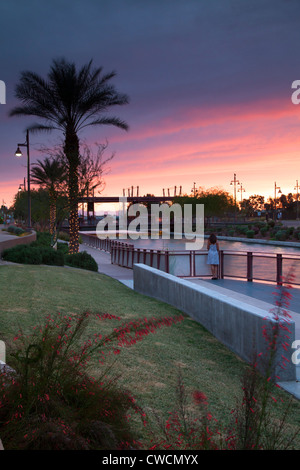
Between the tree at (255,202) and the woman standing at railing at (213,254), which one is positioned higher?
the tree at (255,202)

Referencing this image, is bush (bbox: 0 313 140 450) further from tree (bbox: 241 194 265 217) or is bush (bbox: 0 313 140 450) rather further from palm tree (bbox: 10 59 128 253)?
tree (bbox: 241 194 265 217)

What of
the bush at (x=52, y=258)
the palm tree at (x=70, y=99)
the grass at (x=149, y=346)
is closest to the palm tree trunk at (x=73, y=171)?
the palm tree at (x=70, y=99)

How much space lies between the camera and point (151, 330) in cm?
656

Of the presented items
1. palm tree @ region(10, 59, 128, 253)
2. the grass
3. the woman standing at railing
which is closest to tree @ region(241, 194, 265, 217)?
palm tree @ region(10, 59, 128, 253)

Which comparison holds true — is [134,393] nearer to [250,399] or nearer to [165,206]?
[250,399]

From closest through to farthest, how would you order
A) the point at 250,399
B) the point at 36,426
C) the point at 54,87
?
the point at 250,399 → the point at 36,426 → the point at 54,87

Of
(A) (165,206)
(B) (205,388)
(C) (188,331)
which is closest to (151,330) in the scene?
(C) (188,331)

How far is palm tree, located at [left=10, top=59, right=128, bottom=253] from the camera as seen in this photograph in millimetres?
20391

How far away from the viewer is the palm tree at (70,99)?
2039 centimetres

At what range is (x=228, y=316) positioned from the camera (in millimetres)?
6336

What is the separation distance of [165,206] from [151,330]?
95.1 meters

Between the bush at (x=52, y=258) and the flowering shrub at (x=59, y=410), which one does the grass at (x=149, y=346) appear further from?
the bush at (x=52, y=258)

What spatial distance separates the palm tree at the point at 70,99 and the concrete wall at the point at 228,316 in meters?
12.4
